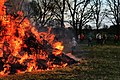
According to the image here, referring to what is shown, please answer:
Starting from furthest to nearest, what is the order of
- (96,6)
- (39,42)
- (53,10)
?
1. (96,6)
2. (53,10)
3. (39,42)

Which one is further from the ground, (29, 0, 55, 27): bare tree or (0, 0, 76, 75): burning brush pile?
(29, 0, 55, 27): bare tree

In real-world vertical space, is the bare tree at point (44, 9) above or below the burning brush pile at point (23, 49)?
above

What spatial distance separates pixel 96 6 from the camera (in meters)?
70.9

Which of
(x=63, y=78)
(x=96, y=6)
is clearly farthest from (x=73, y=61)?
(x=96, y=6)

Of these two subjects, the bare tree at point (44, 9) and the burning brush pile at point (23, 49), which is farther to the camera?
the bare tree at point (44, 9)

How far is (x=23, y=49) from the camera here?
19672 mm

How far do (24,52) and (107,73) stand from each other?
503 cm

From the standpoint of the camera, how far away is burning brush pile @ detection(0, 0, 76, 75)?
715 inches

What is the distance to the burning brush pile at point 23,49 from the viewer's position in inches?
715

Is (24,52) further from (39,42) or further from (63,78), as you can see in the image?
(63,78)

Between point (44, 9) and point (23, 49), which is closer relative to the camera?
point (23, 49)

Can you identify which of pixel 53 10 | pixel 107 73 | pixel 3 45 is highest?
pixel 53 10

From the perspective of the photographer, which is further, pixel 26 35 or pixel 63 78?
pixel 26 35

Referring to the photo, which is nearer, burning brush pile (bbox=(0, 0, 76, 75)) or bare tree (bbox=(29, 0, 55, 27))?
burning brush pile (bbox=(0, 0, 76, 75))
